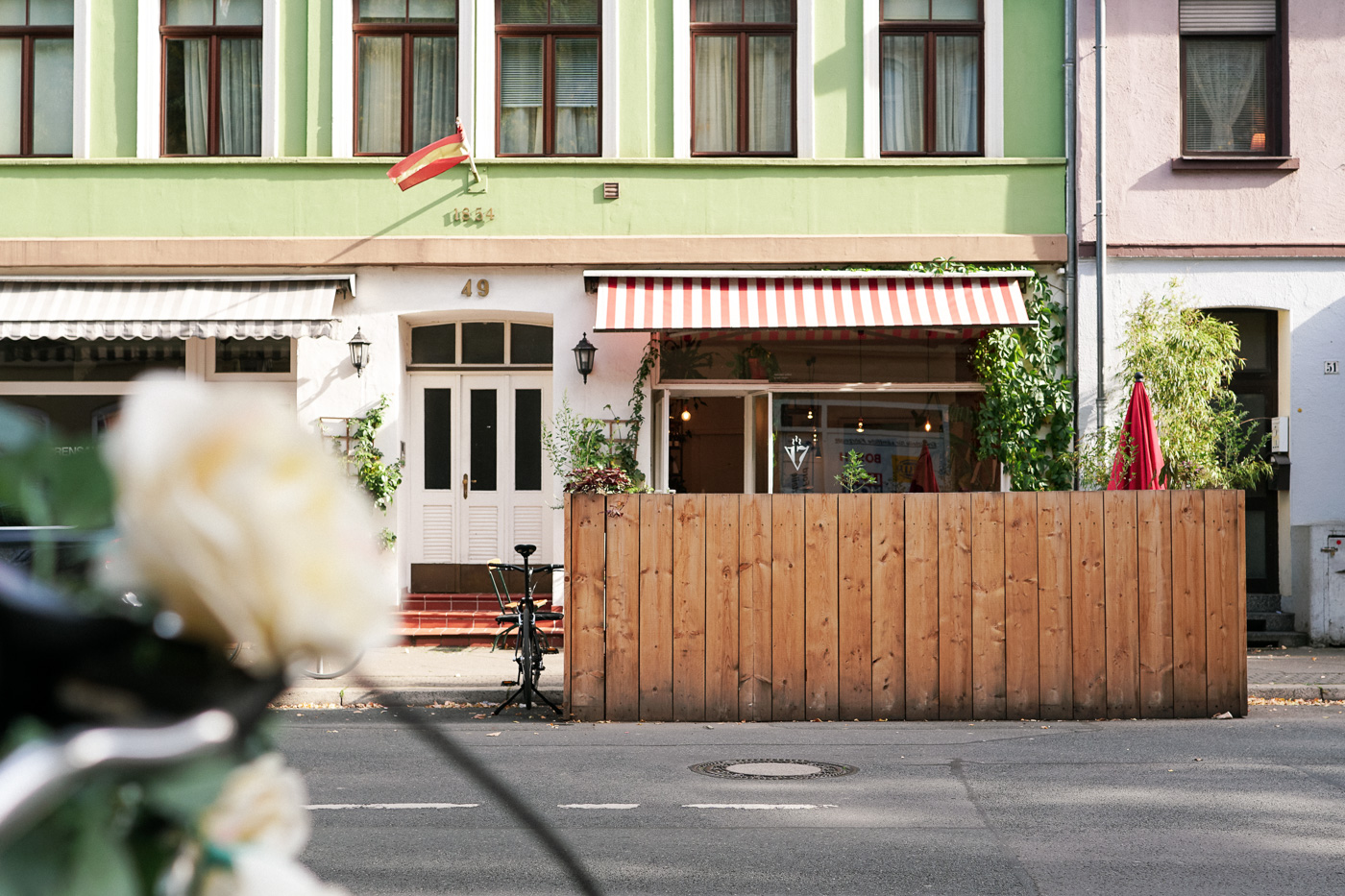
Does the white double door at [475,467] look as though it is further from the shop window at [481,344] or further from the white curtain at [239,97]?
the white curtain at [239,97]

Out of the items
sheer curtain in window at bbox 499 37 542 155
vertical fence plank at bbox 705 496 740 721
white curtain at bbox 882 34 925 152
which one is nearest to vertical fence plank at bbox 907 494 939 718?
vertical fence plank at bbox 705 496 740 721

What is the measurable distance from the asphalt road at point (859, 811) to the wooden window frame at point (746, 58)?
7.76 m

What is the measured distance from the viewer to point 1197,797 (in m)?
7.02

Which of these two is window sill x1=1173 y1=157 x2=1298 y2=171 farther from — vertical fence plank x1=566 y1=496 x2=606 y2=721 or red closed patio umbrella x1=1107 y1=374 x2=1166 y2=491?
vertical fence plank x1=566 y1=496 x2=606 y2=721

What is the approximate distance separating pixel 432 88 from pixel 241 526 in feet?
50.7

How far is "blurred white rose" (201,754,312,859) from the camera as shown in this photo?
865mm

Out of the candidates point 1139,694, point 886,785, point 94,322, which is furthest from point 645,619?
point 94,322

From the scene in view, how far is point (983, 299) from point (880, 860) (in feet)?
31.4

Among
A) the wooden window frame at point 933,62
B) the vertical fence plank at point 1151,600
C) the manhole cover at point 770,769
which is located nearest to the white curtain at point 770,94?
the wooden window frame at point 933,62

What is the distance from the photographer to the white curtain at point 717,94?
15406mm

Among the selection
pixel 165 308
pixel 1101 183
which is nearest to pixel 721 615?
pixel 1101 183

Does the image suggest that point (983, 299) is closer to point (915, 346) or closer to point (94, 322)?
point (915, 346)

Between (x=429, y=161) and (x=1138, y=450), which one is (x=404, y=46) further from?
(x=1138, y=450)

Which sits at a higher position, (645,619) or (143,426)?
(143,426)
